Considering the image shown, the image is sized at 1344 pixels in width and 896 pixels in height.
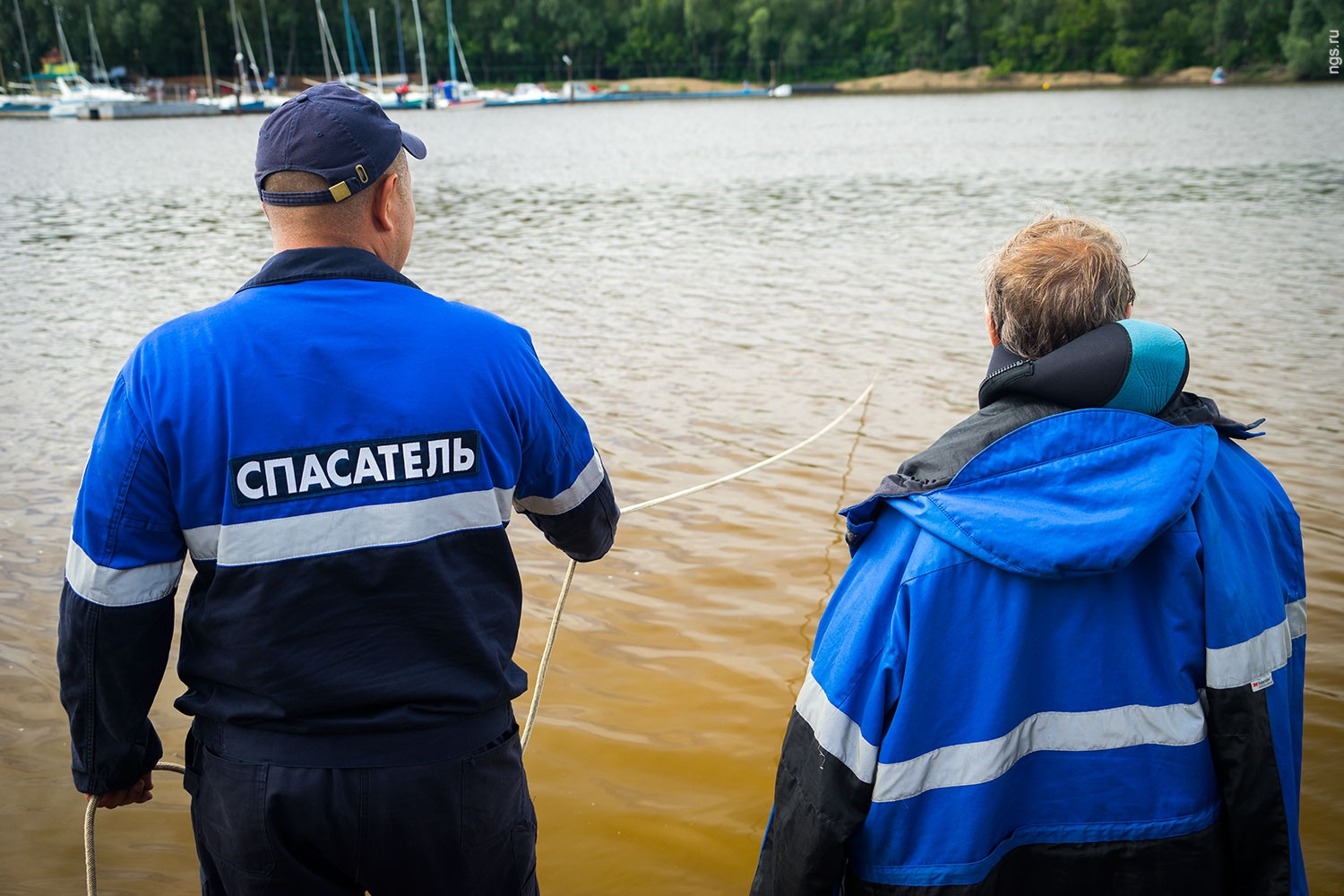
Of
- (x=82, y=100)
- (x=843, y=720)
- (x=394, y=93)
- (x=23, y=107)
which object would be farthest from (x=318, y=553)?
(x=23, y=107)

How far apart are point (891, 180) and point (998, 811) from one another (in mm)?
25195

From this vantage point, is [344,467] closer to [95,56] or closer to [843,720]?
[843,720]

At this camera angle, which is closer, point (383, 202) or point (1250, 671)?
point (1250, 671)

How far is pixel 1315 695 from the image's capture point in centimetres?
427

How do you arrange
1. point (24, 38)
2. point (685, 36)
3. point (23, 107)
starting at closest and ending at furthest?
point (23, 107) → point (24, 38) → point (685, 36)

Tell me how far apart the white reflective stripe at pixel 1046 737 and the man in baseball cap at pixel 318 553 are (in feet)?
2.60

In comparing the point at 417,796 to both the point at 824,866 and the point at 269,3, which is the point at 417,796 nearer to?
the point at 824,866

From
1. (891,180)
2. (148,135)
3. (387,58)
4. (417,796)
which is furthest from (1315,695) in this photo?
(387,58)

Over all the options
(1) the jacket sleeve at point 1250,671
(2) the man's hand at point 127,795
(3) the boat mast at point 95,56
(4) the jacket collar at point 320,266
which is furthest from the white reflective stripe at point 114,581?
(3) the boat mast at point 95,56

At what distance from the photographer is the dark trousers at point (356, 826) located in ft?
6.28

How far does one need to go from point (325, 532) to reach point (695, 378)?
7573mm

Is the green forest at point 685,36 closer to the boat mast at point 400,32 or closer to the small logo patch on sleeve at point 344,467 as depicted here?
the boat mast at point 400,32

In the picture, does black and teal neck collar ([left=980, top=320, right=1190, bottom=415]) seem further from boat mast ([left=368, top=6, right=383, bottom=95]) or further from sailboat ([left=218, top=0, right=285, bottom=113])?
boat mast ([left=368, top=6, right=383, bottom=95])

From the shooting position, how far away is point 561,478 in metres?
A: 2.23
